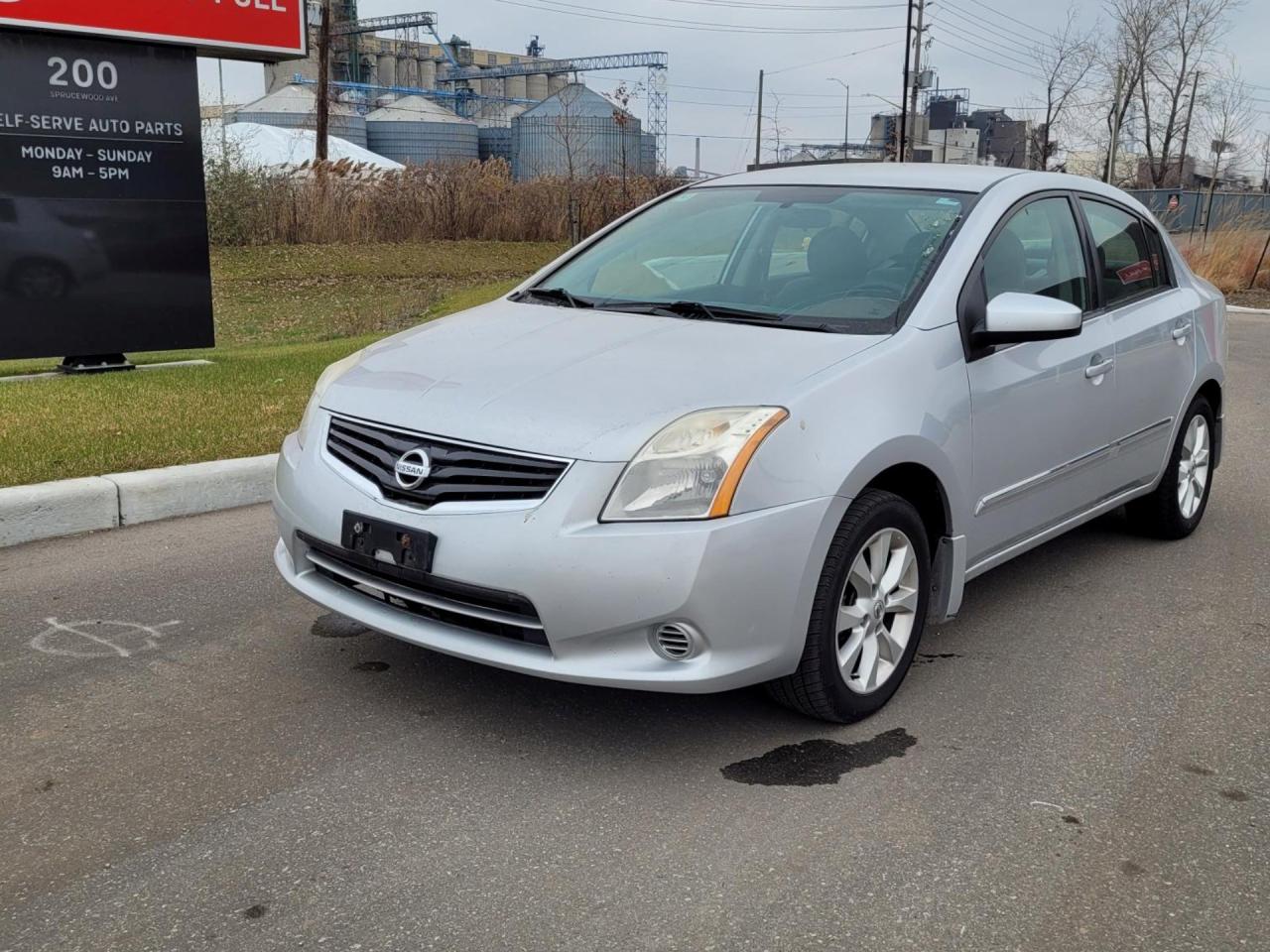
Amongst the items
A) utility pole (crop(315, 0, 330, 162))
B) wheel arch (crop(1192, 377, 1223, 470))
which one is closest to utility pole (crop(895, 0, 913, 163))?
utility pole (crop(315, 0, 330, 162))

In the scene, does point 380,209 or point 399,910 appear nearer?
point 399,910

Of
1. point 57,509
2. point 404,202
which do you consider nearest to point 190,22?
point 57,509

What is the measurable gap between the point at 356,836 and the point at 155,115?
339 inches

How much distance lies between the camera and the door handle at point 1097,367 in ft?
15.8

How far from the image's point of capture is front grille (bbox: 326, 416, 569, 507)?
3.39 m

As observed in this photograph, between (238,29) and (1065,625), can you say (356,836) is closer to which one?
(1065,625)

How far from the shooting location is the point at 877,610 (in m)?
3.85

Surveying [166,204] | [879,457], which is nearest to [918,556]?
[879,457]

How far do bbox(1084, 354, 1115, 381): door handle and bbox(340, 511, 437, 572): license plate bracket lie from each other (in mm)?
2674

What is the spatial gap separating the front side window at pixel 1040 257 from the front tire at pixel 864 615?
103 centimetres

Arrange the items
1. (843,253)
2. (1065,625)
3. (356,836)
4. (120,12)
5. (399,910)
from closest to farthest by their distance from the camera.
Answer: (399,910) < (356,836) < (843,253) < (1065,625) < (120,12)

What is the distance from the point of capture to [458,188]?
30109 mm

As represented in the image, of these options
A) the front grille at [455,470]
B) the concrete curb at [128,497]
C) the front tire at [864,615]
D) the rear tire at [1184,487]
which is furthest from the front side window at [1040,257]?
the concrete curb at [128,497]

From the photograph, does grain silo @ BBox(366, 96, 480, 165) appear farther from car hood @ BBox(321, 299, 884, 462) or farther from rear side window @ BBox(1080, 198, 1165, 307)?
car hood @ BBox(321, 299, 884, 462)
